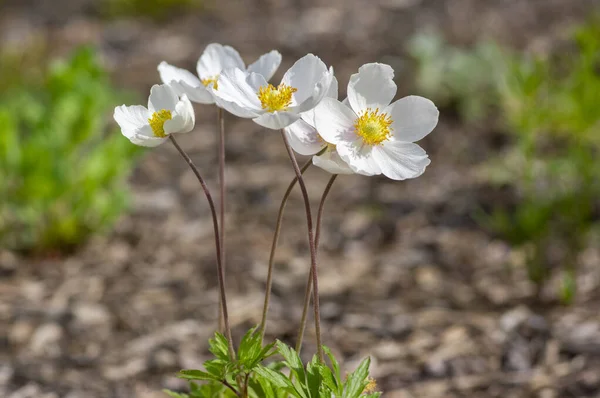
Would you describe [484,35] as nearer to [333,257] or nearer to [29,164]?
[333,257]

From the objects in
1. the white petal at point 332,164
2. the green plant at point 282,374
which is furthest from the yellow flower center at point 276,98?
the green plant at point 282,374

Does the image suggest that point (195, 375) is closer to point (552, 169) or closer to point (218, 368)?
point (218, 368)

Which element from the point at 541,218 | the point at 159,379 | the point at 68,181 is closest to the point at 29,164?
the point at 68,181

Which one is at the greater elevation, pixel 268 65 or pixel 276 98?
pixel 268 65

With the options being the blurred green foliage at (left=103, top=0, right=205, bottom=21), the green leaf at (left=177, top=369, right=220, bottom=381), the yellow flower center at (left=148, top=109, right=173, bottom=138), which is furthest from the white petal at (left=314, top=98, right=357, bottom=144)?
the blurred green foliage at (left=103, top=0, right=205, bottom=21)

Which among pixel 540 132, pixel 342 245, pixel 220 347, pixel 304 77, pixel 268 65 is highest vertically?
pixel 540 132

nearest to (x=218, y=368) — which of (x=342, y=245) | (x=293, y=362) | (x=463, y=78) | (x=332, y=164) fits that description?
(x=293, y=362)

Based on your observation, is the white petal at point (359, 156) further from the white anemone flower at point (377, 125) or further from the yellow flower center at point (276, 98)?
the yellow flower center at point (276, 98)
